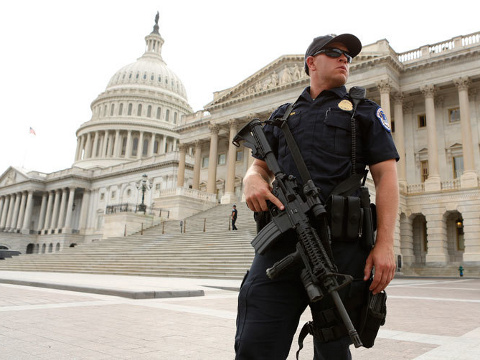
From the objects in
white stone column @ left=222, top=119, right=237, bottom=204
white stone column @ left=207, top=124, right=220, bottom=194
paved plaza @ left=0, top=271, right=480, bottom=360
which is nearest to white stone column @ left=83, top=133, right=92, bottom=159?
white stone column @ left=207, top=124, right=220, bottom=194

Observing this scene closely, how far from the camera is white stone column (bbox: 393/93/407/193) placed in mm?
34219

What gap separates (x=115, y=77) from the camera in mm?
106000

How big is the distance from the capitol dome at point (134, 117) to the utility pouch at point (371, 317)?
8278 centimetres

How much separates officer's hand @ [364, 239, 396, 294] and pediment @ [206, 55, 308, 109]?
127 feet

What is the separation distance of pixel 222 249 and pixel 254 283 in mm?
20532

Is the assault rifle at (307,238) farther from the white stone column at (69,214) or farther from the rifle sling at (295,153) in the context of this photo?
the white stone column at (69,214)

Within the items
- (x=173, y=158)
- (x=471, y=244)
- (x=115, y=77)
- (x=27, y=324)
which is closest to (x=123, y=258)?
(x=27, y=324)

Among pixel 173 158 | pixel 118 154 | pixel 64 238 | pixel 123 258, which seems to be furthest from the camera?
pixel 118 154

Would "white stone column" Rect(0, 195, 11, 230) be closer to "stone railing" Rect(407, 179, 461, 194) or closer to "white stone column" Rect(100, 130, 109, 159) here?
"white stone column" Rect(100, 130, 109, 159)

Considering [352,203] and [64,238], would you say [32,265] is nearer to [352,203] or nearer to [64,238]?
[352,203]

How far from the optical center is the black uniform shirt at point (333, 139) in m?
2.80

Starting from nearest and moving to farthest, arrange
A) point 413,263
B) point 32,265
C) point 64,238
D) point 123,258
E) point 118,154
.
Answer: point 123,258 < point 32,265 < point 413,263 < point 64,238 < point 118,154

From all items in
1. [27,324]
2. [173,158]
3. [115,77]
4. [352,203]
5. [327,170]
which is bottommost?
[27,324]

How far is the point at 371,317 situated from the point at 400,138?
1378 inches
